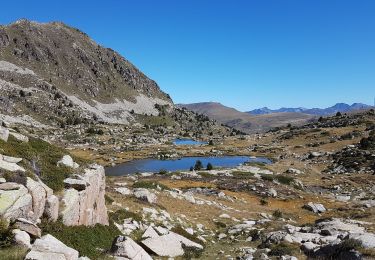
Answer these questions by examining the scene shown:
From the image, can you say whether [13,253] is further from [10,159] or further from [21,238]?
[10,159]

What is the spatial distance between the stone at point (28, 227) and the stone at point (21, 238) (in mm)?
487

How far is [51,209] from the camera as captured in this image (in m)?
18.2

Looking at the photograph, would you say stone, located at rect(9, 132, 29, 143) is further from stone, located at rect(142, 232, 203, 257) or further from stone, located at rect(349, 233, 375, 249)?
stone, located at rect(349, 233, 375, 249)

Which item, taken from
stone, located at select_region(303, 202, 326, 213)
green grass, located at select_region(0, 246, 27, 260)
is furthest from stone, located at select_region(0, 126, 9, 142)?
stone, located at select_region(303, 202, 326, 213)

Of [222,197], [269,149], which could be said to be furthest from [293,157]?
[222,197]

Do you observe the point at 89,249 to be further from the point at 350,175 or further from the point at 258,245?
the point at 350,175

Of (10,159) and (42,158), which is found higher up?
(10,159)

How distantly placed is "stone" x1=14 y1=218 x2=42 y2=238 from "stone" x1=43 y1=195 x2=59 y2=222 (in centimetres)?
233

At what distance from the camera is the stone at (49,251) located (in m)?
12.9

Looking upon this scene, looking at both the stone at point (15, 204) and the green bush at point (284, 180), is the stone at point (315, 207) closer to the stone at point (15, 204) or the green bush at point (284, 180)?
the green bush at point (284, 180)

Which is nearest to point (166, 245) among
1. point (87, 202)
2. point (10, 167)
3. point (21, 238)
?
point (87, 202)

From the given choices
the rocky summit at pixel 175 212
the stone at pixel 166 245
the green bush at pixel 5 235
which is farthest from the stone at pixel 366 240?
the green bush at pixel 5 235

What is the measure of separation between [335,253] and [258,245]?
761 cm

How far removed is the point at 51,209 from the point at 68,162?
6.14 metres
